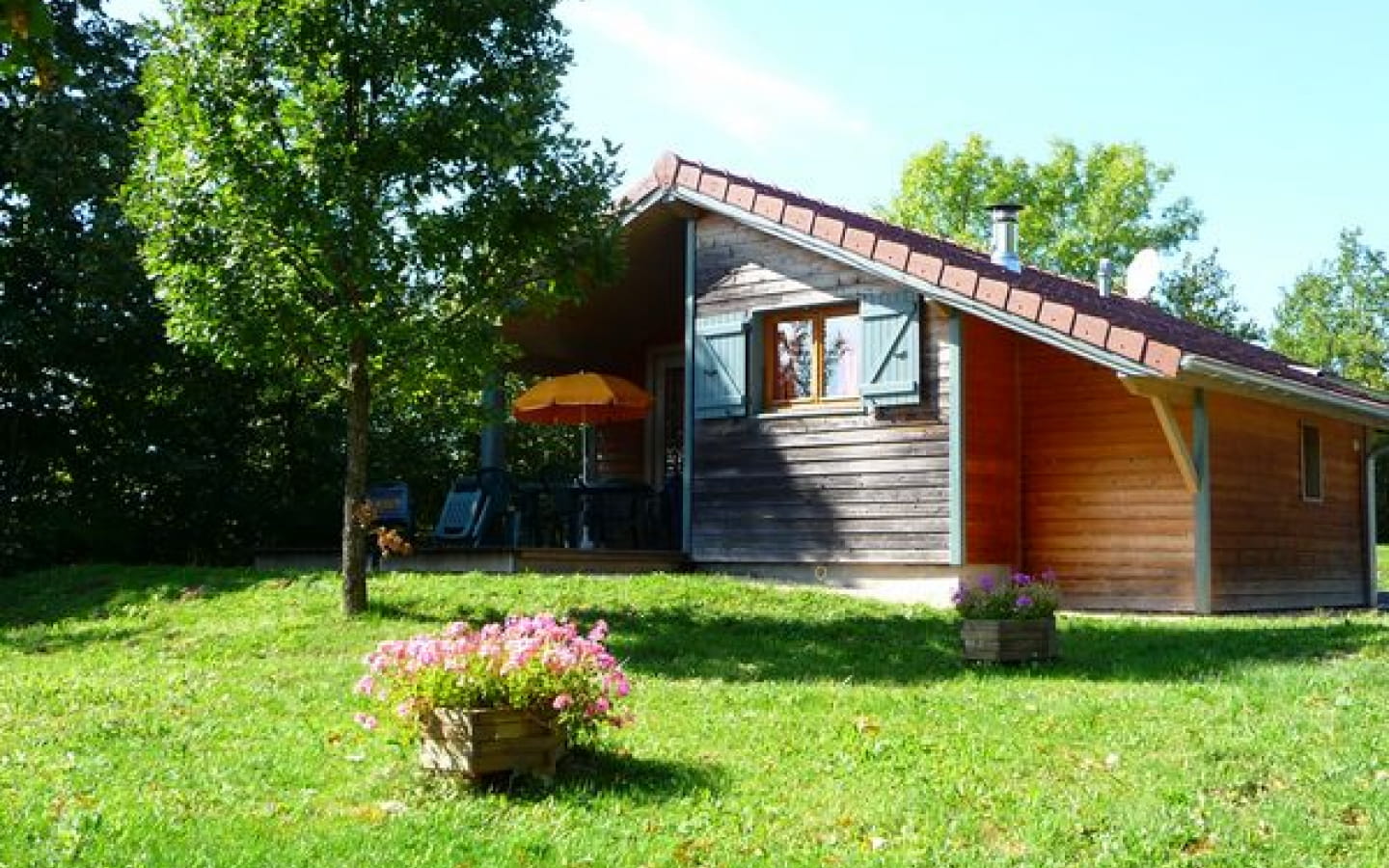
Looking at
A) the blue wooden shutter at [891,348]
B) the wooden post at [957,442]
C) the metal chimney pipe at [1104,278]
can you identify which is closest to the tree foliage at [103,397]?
the blue wooden shutter at [891,348]

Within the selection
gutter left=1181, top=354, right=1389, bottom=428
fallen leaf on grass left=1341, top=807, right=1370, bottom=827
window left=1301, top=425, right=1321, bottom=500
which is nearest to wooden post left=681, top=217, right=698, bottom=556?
gutter left=1181, top=354, right=1389, bottom=428

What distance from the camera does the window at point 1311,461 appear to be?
48.4 feet

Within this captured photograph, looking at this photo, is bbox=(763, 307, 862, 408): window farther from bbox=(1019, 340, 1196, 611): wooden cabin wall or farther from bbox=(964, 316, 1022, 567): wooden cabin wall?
bbox=(1019, 340, 1196, 611): wooden cabin wall

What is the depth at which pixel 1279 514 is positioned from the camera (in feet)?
45.4

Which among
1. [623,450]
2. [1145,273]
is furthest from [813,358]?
[1145,273]

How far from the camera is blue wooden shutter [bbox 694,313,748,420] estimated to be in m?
13.8

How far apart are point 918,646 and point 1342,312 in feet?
158

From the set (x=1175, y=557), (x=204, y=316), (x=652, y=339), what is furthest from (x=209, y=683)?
(x=652, y=339)

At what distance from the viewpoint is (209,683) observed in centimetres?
816

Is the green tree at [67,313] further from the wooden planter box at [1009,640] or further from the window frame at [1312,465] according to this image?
the window frame at [1312,465]

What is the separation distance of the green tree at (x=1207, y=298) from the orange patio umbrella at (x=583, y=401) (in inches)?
1108

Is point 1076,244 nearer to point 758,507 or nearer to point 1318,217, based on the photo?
point 1318,217

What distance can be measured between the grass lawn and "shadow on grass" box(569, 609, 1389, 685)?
4 centimetres

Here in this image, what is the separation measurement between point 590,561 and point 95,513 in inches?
318
